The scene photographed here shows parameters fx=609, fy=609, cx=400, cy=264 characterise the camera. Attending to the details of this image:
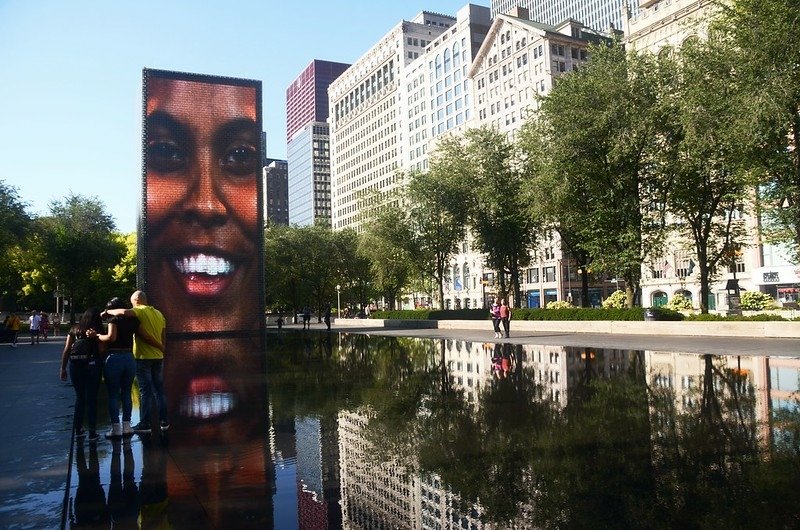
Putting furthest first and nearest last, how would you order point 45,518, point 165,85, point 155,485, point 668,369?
point 165,85 → point 668,369 → point 155,485 → point 45,518

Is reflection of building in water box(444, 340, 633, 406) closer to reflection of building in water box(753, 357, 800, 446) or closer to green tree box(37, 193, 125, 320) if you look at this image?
reflection of building in water box(753, 357, 800, 446)

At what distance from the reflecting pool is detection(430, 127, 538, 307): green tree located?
31.5 m

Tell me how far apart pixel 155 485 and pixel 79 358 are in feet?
10.4

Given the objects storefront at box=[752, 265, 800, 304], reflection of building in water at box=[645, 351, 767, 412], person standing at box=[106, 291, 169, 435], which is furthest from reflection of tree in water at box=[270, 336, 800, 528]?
storefront at box=[752, 265, 800, 304]

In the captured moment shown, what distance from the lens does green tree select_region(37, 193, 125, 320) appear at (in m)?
55.5

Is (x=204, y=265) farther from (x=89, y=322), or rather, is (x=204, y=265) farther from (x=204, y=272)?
(x=89, y=322)

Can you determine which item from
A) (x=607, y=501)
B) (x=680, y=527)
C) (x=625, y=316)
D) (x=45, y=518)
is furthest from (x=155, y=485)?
(x=625, y=316)

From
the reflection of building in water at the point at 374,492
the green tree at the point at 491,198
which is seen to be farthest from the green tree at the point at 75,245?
the reflection of building in water at the point at 374,492

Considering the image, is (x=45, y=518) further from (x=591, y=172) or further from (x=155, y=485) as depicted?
(x=591, y=172)

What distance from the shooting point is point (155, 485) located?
19.0 ft

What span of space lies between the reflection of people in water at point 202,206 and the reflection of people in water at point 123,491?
2902 centimetres

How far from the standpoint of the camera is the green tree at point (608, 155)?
31.4m

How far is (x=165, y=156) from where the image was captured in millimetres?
35250

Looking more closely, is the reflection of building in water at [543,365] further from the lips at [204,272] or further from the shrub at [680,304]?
the shrub at [680,304]
